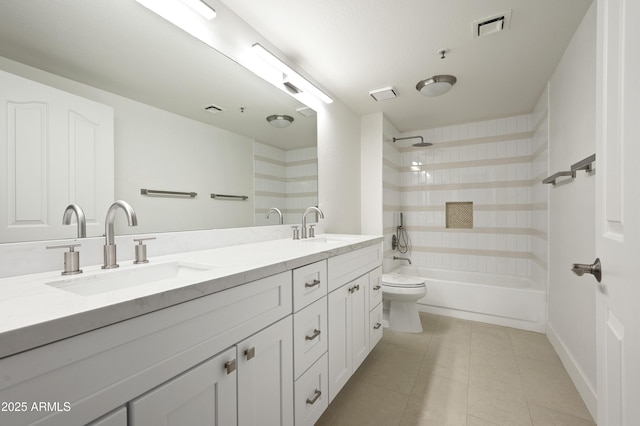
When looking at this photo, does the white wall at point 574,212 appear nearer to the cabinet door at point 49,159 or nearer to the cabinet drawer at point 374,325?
the cabinet drawer at point 374,325

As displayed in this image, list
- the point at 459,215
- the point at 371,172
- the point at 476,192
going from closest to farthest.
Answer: the point at 371,172 → the point at 476,192 → the point at 459,215

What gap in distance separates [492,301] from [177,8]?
134 inches

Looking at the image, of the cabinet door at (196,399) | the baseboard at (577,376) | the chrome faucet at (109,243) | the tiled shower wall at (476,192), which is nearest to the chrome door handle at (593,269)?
the cabinet door at (196,399)

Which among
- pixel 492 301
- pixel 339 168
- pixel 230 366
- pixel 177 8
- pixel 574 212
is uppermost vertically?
pixel 177 8

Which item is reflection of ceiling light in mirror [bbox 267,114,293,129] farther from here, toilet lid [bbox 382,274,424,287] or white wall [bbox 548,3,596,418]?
white wall [bbox 548,3,596,418]

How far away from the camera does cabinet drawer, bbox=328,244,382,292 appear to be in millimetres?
1469

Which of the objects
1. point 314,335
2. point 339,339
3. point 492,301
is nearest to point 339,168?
point 339,339

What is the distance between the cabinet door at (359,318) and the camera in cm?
169

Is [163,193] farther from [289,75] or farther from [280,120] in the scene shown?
[289,75]

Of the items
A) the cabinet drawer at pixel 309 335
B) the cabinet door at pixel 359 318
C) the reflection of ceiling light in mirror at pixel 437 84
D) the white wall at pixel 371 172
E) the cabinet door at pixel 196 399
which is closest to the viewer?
the cabinet door at pixel 196 399

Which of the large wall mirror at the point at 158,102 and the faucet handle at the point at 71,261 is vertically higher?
the large wall mirror at the point at 158,102

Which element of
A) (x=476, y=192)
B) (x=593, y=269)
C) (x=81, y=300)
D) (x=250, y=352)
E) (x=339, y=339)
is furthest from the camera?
(x=476, y=192)

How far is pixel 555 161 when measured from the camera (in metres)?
2.26

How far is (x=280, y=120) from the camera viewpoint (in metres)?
2.11
